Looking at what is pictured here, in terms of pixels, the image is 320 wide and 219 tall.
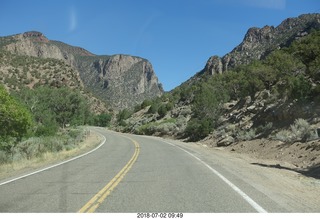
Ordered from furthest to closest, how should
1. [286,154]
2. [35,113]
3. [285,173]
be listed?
[35,113] < [286,154] < [285,173]

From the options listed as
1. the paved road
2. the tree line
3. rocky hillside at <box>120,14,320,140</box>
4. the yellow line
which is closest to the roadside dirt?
the paved road

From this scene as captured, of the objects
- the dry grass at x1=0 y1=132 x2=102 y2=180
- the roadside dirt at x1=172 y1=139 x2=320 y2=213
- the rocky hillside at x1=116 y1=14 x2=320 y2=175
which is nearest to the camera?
the roadside dirt at x1=172 y1=139 x2=320 y2=213

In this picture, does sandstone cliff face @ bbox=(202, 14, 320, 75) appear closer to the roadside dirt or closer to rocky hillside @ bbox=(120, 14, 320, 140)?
rocky hillside @ bbox=(120, 14, 320, 140)

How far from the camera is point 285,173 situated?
16.8 metres

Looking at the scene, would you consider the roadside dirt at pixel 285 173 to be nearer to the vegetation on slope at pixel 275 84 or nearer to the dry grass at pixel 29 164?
the vegetation on slope at pixel 275 84

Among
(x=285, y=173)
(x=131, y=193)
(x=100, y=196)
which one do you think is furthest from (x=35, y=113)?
(x=100, y=196)

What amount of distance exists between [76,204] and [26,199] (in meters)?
1.52

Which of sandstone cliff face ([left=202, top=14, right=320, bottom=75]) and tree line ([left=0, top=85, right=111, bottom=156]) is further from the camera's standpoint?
sandstone cliff face ([left=202, top=14, right=320, bottom=75])

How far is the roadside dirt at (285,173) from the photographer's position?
9891 millimetres

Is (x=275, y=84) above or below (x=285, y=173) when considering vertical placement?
above

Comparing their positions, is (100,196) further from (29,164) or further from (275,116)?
(275,116)

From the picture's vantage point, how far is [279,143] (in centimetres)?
2661

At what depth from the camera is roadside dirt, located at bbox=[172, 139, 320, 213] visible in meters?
9.89

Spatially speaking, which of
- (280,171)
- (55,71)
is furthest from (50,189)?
(55,71)
